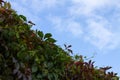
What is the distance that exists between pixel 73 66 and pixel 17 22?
0.85 metres

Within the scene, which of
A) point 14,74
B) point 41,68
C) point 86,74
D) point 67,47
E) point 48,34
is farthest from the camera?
point 67,47

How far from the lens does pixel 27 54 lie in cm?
354

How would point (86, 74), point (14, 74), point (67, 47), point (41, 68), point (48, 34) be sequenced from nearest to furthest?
point (14, 74), point (41, 68), point (48, 34), point (86, 74), point (67, 47)

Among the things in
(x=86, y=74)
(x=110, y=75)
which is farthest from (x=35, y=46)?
(x=110, y=75)

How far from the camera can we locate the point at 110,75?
4762 mm

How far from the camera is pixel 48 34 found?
12.9 ft

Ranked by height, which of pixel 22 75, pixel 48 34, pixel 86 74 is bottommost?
pixel 22 75

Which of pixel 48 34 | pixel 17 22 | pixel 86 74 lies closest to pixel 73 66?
pixel 86 74

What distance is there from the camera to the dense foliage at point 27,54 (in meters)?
3.44

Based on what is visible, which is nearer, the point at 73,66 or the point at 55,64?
the point at 55,64

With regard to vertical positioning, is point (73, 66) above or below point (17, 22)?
below

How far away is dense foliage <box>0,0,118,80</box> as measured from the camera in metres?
3.44

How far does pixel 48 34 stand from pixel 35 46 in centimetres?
23

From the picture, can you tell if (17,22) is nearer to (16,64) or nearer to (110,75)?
(16,64)
